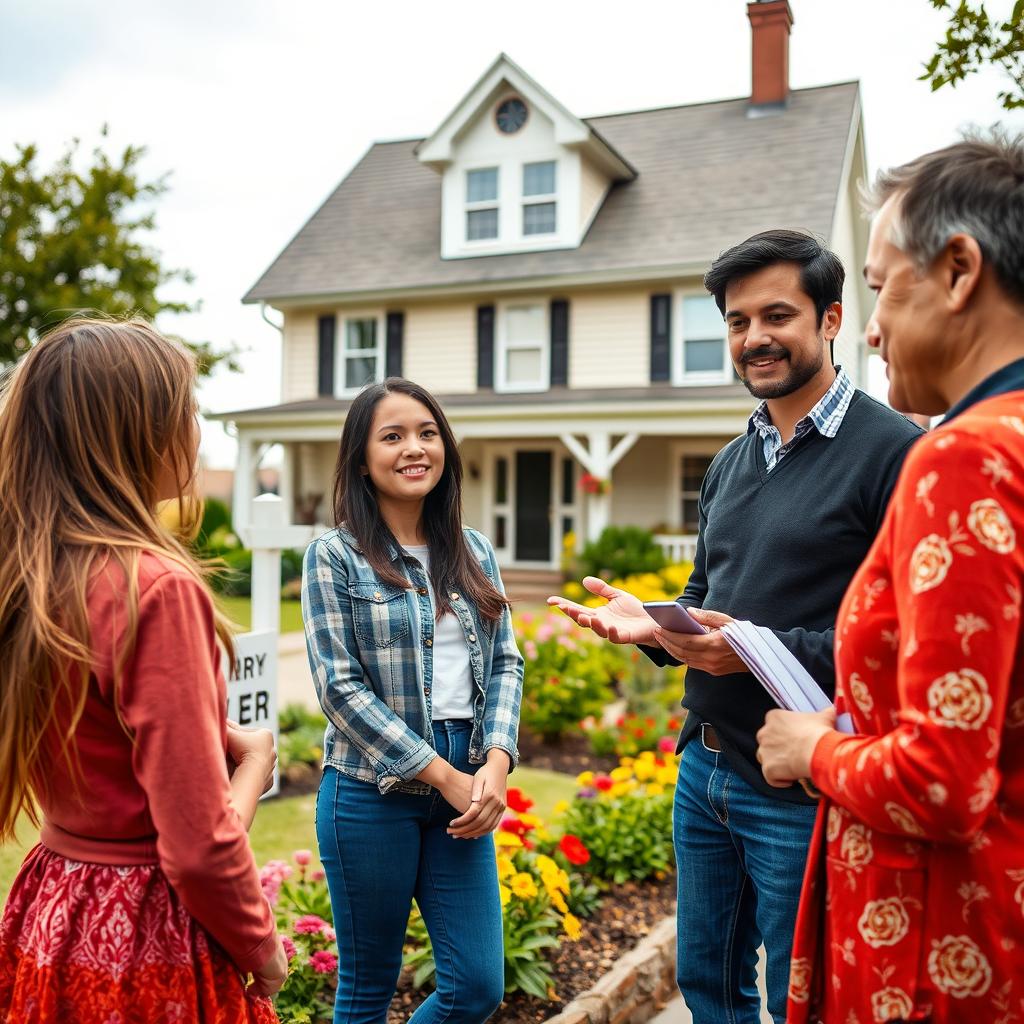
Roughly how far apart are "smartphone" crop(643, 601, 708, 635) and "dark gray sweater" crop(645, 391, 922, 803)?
0.21 meters

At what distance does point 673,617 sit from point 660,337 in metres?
14.1

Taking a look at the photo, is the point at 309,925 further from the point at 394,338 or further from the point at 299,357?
the point at 299,357

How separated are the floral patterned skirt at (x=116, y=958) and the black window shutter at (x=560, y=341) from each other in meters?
15.0

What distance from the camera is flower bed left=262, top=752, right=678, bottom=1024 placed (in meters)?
3.09

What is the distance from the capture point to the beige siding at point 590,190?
1599 cm

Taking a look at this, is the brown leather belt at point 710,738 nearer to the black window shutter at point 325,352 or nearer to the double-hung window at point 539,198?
the double-hung window at point 539,198

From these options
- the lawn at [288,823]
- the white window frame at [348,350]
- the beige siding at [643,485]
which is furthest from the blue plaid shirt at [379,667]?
the white window frame at [348,350]

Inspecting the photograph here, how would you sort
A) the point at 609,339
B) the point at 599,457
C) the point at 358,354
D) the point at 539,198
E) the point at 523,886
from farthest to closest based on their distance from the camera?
the point at 358,354 → the point at 539,198 → the point at 609,339 → the point at 599,457 → the point at 523,886

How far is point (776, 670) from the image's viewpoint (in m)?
1.77

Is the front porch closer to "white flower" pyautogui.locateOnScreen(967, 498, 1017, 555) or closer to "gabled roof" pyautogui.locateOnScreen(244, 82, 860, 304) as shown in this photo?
"gabled roof" pyautogui.locateOnScreen(244, 82, 860, 304)

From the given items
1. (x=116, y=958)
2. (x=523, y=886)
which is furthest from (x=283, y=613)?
(x=116, y=958)

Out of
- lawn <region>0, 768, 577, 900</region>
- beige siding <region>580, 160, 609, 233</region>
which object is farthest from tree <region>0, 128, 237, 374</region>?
lawn <region>0, 768, 577, 900</region>

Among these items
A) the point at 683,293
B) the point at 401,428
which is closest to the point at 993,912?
the point at 401,428

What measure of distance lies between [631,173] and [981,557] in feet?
55.0
